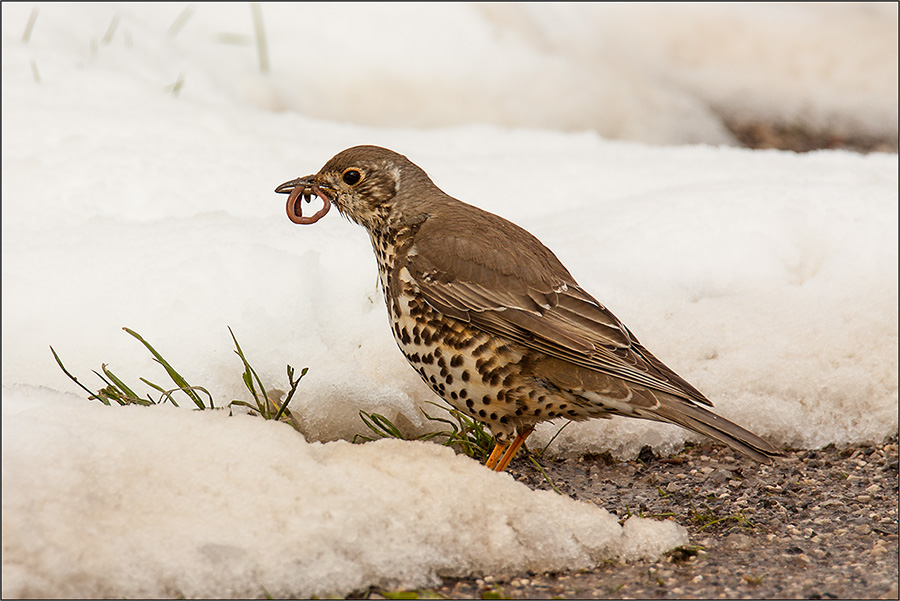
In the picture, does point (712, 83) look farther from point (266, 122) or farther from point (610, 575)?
point (610, 575)

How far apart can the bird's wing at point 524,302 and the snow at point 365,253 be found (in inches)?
19.4

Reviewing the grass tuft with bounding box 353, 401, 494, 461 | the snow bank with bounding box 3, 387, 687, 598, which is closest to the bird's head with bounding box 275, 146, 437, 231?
the grass tuft with bounding box 353, 401, 494, 461

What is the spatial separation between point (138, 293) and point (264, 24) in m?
4.60

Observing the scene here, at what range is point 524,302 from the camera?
130 inches

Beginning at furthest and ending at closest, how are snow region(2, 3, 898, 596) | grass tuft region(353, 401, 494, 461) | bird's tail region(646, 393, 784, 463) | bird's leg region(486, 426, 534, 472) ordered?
grass tuft region(353, 401, 494, 461), bird's leg region(486, 426, 534, 472), bird's tail region(646, 393, 784, 463), snow region(2, 3, 898, 596)

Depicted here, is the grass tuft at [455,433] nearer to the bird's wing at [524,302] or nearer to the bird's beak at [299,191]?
the bird's wing at [524,302]

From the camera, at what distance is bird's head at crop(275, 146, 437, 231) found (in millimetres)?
3697

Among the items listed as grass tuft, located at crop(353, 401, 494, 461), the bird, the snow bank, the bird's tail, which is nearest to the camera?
the snow bank

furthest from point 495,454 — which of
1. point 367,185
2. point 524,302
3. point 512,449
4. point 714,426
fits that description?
point 367,185

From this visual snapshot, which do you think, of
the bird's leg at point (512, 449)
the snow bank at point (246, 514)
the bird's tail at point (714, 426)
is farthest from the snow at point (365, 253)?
the bird's leg at point (512, 449)

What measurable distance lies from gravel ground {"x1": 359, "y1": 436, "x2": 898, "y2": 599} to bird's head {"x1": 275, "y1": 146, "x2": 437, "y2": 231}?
1.12 m

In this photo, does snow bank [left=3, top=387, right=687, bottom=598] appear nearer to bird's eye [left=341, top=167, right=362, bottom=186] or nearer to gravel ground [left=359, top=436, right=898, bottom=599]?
gravel ground [left=359, top=436, right=898, bottom=599]

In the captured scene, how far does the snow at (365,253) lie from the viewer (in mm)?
2525

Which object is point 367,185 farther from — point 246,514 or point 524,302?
point 246,514
